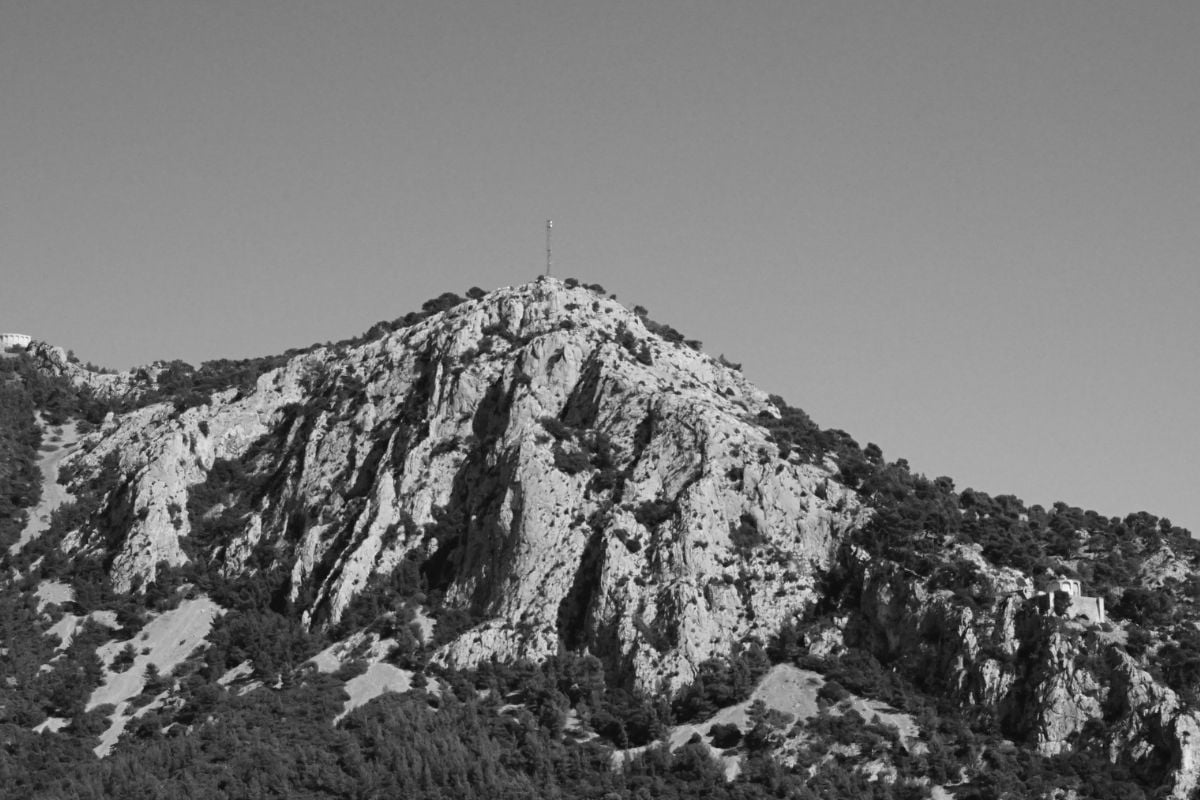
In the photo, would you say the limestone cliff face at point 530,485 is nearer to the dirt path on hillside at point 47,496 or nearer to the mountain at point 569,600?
the mountain at point 569,600

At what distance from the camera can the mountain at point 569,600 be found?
141m

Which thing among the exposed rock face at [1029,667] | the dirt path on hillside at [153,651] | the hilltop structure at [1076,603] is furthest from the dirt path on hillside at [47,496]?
the hilltop structure at [1076,603]

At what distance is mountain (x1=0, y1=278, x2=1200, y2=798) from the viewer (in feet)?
462

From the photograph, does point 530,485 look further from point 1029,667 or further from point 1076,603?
point 1076,603

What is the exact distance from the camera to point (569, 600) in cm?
15425

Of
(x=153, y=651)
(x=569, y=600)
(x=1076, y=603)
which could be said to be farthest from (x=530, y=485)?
(x=1076, y=603)

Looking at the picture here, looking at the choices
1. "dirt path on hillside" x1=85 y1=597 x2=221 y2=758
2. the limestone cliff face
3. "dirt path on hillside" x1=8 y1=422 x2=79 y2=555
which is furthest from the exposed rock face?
"dirt path on hillside" x1=8 y1=422 x2=79 y2=555

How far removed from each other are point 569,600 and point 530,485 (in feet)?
31.7

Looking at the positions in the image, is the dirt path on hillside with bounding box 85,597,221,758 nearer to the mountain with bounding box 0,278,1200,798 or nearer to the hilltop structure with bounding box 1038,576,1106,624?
the mountain with bounding box 0,278,1200,798

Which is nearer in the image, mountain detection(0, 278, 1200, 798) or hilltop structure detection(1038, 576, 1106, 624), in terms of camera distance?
mountain detection(0, 278, 1200, 798)

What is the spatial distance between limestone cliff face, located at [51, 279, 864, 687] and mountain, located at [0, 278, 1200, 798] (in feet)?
0.86

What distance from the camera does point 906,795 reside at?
137 m

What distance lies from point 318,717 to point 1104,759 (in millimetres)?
51802

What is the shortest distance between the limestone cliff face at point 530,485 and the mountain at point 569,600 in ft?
0.86
